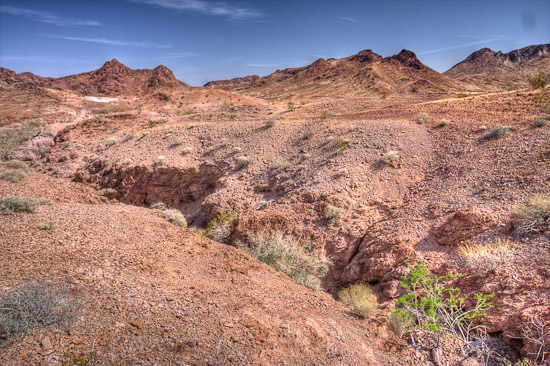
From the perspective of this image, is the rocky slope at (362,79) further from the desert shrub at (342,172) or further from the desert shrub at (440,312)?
the desert shrub at (440,312)

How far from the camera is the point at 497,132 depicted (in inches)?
308

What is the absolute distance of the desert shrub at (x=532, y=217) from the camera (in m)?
4.55

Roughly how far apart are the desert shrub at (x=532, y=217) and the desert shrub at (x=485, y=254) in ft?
1.27

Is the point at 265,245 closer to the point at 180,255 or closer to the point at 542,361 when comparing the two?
the point at 180,255

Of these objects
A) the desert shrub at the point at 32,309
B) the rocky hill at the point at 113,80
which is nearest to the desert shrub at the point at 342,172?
the desert shrub at the point at 32,309

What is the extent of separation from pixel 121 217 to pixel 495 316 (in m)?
7.13

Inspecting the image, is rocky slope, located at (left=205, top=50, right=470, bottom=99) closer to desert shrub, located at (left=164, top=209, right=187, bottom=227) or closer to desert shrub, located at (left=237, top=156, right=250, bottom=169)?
desert shrub, located at (left=237, top=156, right=250, bottom=169)

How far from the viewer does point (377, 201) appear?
737cm

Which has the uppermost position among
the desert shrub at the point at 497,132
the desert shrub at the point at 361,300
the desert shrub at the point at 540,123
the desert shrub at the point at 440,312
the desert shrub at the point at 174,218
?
the desert shrub at the point at 540,123

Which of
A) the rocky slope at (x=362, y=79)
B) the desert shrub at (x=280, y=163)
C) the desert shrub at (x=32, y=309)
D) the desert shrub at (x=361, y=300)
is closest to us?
the desert shrub at (x=32, y=309)

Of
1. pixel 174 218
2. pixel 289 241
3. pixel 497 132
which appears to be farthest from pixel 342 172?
pixel 174 218

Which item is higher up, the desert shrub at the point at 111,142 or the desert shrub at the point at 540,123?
the desert shrub at the point at 111,142

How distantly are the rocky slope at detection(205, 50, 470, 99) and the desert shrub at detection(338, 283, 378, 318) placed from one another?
31.5 metres

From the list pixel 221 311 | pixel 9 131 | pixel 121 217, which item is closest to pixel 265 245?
pixel 221 311
